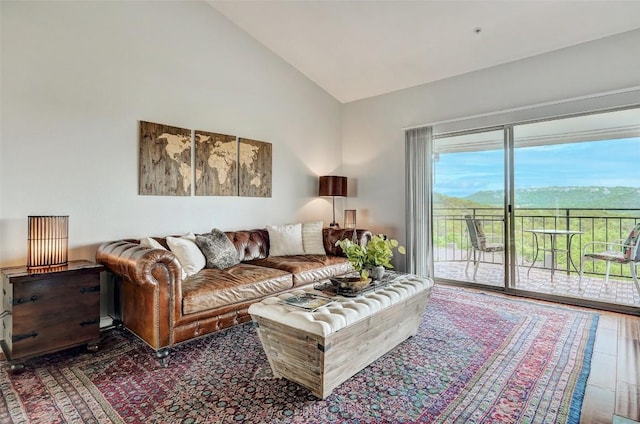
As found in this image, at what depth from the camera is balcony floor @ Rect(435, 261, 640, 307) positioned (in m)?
3.68

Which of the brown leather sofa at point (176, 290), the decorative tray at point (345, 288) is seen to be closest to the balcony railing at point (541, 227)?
the brown leather sofa at point (176, 290)

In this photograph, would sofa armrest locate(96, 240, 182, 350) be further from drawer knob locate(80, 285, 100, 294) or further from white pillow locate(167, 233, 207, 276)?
white pillow locate(167, 233, 207, 276)

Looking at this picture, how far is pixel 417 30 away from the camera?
3.70 m

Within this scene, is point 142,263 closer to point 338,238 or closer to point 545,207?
point 338,238

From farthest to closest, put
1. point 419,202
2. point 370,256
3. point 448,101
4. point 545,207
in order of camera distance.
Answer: point 419,202, point 448,101, point 545,207, point 370,256

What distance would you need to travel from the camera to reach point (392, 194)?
16.8 feet

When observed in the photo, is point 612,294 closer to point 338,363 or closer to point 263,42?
point 338,363

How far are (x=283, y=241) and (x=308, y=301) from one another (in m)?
2.02

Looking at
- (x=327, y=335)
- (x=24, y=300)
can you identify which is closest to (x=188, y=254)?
(x=24, y=300)

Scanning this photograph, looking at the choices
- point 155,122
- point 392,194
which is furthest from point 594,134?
point 155,122

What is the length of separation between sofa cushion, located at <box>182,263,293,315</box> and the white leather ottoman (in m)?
0.68

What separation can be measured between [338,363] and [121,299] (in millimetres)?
2008

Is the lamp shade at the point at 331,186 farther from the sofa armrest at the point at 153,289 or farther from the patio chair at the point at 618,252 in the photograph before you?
the patio chair at the point at 618,252

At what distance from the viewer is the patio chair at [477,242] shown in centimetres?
432
